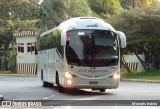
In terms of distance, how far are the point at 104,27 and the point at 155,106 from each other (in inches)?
260

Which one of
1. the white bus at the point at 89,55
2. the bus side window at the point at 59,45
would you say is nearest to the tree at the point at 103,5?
the bus side window at the point at 59,45

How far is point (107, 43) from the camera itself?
→ 70.6 ft

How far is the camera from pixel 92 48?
21328mm

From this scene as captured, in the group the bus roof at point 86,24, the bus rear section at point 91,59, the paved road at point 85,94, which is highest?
the bus roof at point 86,24

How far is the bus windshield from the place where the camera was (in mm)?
21281

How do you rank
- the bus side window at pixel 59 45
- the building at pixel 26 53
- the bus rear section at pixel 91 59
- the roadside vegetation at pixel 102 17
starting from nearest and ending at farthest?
the bus rear section at pixel 91 59 → the bus side window at pixel 59 45 → the roadside vegetation at pixel 102 17 → the building at pixel 26 53

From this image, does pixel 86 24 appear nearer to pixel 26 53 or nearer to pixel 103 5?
pixel 26 53

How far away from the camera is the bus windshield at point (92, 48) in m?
21.3

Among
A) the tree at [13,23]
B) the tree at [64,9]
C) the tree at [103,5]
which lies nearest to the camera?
the tree at [64,9]

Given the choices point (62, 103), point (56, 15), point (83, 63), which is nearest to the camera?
point (62, 103)

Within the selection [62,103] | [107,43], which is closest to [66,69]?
[107,43]

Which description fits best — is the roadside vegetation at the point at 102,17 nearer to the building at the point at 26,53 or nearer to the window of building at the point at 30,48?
the building at the point at 26,53

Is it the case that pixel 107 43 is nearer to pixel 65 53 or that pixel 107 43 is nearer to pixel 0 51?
pixel 65 53

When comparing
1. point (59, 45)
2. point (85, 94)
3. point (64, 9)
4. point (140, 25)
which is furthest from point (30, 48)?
point (85, 94)
